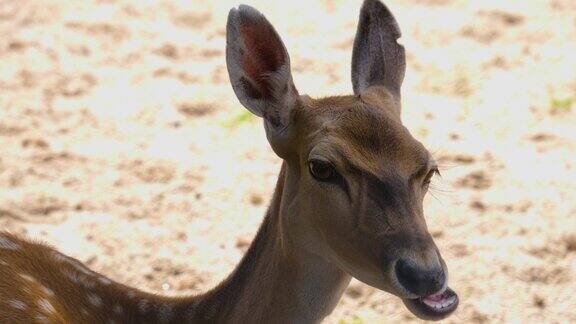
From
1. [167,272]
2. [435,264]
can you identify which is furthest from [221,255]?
[435,264]

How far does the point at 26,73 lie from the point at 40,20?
0.85 metres

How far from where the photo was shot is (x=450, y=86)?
8906 mm

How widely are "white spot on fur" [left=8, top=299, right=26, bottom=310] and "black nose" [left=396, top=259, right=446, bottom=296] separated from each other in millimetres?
1563

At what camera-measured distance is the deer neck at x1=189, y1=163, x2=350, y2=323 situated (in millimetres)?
4895

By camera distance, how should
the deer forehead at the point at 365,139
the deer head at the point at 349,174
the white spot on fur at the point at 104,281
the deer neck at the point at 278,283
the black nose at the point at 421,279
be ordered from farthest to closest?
the white spot on fur at the point at 104,281 → the deer neck at the point at 278,283 → the deer forehead at the point at 365,139 → the deer head at the point at 349,174 → the black nose at the point at 421,279

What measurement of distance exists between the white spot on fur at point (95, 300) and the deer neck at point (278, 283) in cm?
48

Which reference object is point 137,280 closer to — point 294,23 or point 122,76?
point 122,76

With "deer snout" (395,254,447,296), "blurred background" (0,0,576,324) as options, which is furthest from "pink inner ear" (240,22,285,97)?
"blurred background" (0,0,576,324)

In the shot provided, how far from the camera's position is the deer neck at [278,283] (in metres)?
4.89

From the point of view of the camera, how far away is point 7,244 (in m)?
5.30

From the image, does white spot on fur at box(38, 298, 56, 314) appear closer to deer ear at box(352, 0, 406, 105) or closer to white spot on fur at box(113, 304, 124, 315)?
white spot on fur at box(113, 304, 124, 315)

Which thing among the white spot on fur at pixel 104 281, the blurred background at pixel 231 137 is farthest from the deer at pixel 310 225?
the blurred background at pixel 231 137

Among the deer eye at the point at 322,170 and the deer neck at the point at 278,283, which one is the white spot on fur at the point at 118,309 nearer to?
the deer neck at the point at 278,283

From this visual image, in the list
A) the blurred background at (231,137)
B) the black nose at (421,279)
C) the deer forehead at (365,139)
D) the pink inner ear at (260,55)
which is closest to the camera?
the black nose at (421,279)
